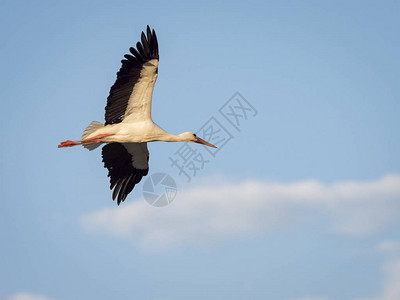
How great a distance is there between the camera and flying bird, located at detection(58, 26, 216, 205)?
1384 centimetres

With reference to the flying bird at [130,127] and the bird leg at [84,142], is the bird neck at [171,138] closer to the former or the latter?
the flying bird at [130,127]

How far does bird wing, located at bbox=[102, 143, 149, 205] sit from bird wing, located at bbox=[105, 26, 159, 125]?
1379 millimetres

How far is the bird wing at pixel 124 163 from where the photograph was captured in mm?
15727

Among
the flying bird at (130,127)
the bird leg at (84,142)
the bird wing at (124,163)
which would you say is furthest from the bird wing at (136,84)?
the bird wing at (124,163)

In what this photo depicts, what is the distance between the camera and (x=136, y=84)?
14.0 metres

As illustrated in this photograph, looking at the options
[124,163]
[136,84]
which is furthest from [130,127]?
[124,163]

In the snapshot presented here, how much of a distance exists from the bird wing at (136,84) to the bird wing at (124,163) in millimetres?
1379

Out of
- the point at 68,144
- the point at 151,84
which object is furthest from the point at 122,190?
the point at 151,84

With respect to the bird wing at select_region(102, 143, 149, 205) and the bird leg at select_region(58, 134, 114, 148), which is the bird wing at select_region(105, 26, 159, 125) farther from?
the bird wing at select_region(102, 143, 149, 205)

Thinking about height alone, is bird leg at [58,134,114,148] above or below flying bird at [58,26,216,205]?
below

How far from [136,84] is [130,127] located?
3.16 ft

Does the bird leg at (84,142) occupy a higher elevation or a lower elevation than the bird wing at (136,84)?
lower

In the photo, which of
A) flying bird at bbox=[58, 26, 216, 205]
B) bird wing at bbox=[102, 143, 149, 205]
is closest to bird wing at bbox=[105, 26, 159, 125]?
flying bird at bbox=[58, 26, 216, 205]

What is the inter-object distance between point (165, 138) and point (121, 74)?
1779 millimetres
